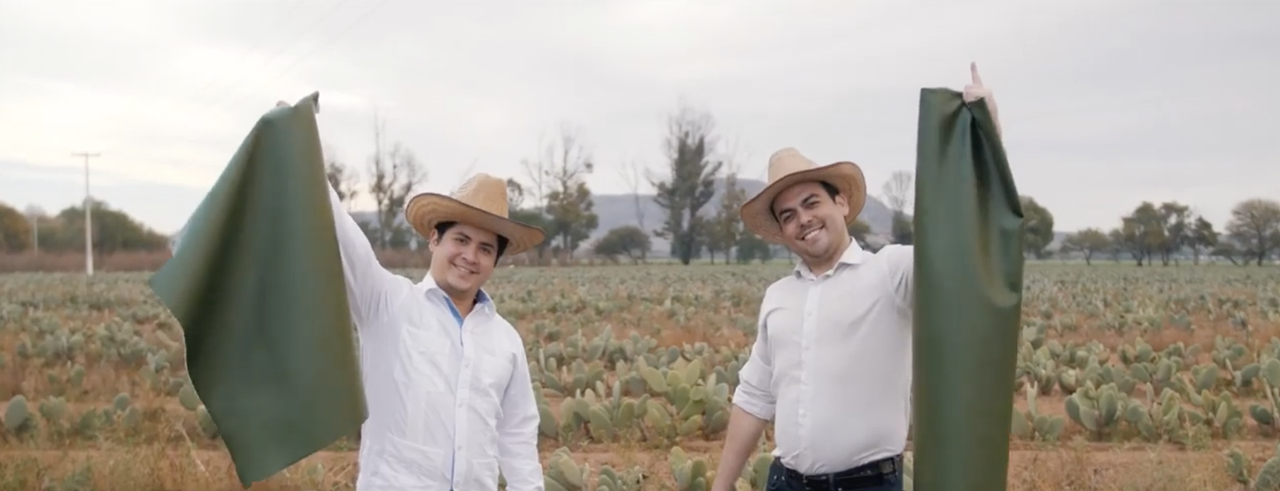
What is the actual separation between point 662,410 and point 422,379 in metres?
4.42

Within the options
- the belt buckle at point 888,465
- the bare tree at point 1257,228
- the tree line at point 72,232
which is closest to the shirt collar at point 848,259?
the belt buckle at point 888,465

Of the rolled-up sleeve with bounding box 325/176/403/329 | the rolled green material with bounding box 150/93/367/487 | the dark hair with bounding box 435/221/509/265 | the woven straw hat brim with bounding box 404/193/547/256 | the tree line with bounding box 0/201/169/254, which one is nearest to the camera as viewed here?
the rolled green material with bounding box 150/93/367/487

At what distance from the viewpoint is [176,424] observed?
713cm

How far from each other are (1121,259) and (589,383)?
29.8 m

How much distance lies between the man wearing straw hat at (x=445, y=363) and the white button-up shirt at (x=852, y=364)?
2.55 feet

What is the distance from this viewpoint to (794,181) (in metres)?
2.97

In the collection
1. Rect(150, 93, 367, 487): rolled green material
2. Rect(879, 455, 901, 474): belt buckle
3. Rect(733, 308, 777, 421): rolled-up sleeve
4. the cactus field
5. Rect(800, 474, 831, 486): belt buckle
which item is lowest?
the cactus field

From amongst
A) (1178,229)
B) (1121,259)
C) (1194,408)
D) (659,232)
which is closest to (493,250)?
(1194,408)

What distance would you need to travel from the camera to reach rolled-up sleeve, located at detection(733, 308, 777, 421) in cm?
327

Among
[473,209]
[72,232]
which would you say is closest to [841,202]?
[473,209]

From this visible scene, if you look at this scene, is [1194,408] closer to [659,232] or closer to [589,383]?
[589,383]

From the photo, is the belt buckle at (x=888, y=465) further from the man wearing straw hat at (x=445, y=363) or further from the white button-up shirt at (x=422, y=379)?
the white button-up shirt at (x=422, y=379)

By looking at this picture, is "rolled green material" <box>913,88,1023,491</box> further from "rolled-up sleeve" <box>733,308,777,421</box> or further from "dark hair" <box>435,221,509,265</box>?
"dark hair" <box>435,221,509,265</box>

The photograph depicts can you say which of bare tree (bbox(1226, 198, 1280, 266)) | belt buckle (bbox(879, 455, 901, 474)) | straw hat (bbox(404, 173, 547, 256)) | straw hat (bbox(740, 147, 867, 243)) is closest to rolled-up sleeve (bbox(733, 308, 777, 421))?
straw hat (bbox(740, 147, 867, 243))
